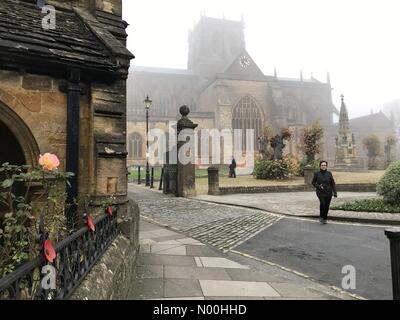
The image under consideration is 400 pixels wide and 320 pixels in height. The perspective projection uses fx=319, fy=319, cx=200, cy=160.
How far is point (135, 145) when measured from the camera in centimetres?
4656

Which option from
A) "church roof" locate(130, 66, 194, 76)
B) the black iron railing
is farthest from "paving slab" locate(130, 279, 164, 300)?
"church roof" locate(130, 66, 194, 76)

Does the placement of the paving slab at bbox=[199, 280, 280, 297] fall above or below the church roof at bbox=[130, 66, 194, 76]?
below

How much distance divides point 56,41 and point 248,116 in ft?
161

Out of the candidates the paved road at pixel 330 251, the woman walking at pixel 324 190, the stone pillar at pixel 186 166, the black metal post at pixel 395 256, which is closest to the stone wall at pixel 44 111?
the paved road at pixel 330 251

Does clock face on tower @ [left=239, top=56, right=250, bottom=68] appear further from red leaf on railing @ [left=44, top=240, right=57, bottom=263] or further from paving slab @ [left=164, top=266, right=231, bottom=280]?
red leaf on railing @ [left=44, top=240, right=57, bottom=263]

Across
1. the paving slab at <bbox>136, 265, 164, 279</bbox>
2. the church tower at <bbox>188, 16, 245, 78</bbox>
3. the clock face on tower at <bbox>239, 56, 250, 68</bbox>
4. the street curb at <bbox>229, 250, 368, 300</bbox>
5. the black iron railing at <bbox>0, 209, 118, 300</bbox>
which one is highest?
the church tower at <bbox>188, 16, 245, 78</bbox>

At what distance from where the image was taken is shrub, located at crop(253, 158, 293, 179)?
23547mm

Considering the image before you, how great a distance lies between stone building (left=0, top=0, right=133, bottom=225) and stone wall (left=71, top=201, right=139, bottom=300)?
0.49 m

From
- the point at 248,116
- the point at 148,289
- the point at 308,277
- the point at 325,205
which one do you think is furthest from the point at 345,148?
the point at 148,289

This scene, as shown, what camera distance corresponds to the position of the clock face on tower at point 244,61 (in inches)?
2164
